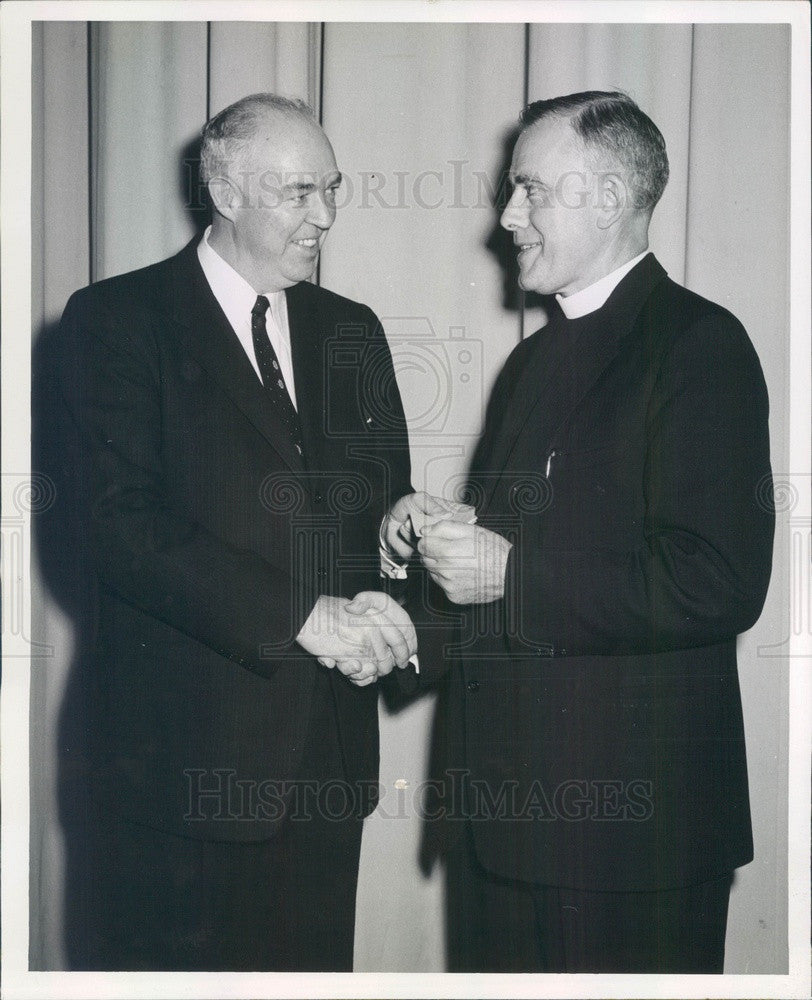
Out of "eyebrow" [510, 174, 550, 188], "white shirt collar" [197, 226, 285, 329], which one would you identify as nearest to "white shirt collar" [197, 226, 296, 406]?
"white shirt collar" [197, 226, 285, 329]

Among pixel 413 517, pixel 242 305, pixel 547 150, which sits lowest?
pixel 413 517

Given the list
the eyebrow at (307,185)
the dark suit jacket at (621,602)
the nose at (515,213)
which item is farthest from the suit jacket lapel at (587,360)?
the eyebrow at (307,185)

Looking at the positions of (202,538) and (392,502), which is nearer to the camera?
(202,538)

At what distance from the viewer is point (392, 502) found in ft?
6.85

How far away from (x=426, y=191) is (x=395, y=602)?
85 cm

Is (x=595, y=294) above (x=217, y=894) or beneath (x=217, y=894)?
above

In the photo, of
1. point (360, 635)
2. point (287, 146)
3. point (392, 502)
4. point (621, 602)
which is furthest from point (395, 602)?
point (287, 146)

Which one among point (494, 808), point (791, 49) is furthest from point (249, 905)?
point (791, 49)

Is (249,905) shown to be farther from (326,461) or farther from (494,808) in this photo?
(326,461)

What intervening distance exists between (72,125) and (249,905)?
65.1 inches

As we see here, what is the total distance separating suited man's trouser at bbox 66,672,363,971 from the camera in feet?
6.68

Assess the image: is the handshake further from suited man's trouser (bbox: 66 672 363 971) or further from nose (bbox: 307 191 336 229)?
nose (bbox: 307 191 336 229)

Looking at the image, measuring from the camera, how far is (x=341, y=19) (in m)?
2.05

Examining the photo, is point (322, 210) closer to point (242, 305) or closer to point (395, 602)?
point (242, 305)
